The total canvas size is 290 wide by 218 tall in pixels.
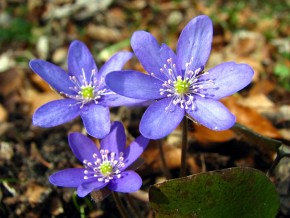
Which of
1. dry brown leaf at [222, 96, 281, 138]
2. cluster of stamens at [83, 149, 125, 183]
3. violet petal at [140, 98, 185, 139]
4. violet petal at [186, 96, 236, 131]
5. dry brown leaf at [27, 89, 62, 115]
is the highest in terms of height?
violet petal at [140, 98, 185, 139]

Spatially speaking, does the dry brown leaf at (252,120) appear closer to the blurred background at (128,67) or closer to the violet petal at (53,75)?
the blurred background at (128,67)

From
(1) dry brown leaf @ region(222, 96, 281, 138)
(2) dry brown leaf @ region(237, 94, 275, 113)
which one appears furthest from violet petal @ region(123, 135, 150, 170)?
(2) dry brown leaf @ region(237, 94, 275, 113)

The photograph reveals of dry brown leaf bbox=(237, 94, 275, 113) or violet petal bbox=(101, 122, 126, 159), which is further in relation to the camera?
dry brown leaf bbox=(237, 94, 275, 113)

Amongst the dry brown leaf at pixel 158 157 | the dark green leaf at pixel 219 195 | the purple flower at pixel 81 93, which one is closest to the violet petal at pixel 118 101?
the purple flower at pixel 81 93

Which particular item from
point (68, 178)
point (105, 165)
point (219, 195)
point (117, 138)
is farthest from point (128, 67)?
point (219, 195)

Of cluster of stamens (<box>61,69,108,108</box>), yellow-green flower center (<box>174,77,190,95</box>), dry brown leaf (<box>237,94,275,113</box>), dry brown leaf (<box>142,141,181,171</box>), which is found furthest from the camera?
dry brown leaf (<box>237,94,275,113</box>)

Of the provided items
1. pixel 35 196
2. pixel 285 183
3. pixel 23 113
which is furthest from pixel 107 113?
pixel 23 113

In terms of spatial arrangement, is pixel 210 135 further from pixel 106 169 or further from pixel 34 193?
pixel 34 193

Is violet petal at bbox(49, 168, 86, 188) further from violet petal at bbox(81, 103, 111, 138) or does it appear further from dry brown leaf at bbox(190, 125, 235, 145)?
dry brown leaf at bbox(190, 125, 235, 145)
